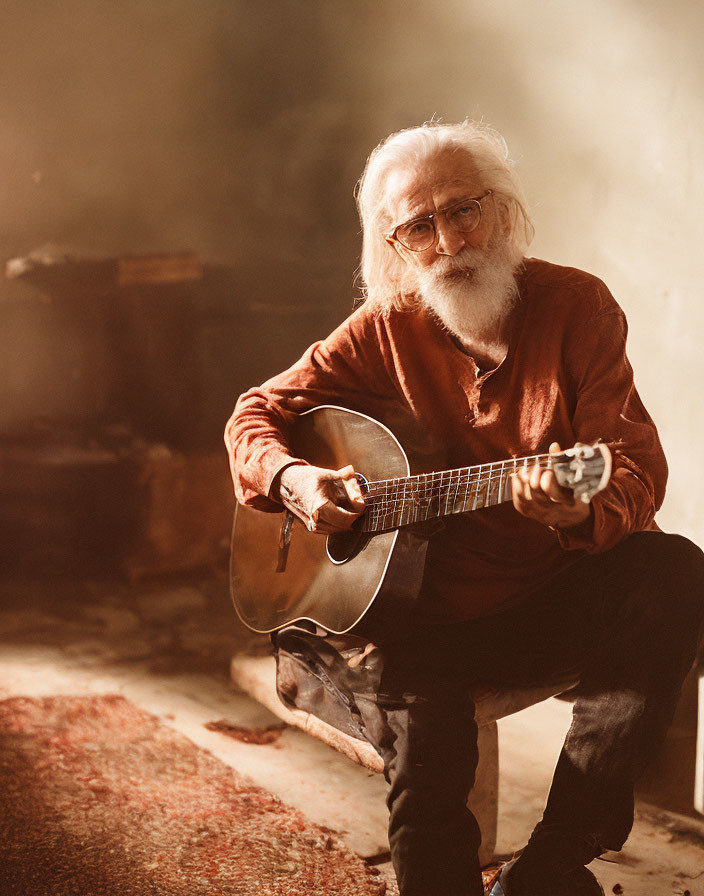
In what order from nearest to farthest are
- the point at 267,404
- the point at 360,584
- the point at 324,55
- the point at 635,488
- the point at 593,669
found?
1. the point at 635,488
2. the point at 593,669
3. the point at 360,584
4. the point at 267,404
5. the point at 324,55

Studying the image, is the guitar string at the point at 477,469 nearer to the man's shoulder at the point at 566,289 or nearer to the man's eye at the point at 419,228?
the man's shoulder at the point at 566,289

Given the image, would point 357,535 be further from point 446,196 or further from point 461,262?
point 446,196

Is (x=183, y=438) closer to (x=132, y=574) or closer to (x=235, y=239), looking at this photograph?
(x=132, y=574)

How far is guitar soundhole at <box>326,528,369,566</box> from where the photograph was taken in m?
1.75

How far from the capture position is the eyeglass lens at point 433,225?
1706mm

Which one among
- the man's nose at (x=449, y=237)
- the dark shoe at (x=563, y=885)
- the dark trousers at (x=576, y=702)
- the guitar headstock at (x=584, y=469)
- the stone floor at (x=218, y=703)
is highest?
the man's nose at (x=449, y=237)

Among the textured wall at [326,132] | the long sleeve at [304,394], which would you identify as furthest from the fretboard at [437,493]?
the textured wall at [326,132]

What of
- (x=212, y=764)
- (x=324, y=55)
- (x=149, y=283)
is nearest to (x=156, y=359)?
(x=149, y=283)

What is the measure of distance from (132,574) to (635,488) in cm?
264

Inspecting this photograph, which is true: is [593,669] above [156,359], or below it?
below

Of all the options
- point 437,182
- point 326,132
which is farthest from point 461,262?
point 326,132

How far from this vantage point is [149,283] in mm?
3789

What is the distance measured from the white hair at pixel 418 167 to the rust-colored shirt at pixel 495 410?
0.21ft

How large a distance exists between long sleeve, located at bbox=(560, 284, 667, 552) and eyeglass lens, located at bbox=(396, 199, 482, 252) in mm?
275
